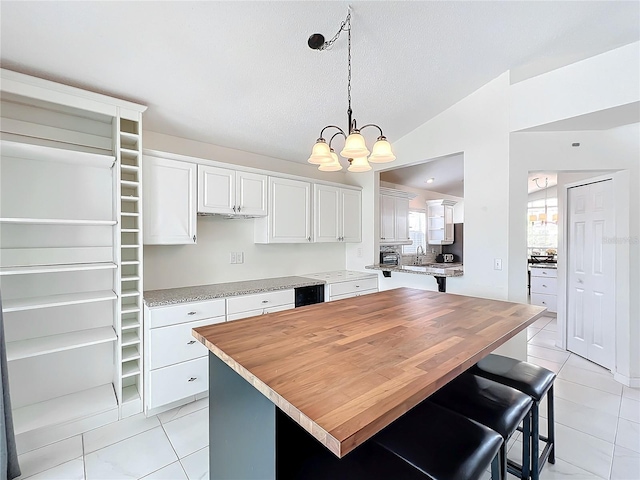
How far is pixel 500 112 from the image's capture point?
9.57 ft

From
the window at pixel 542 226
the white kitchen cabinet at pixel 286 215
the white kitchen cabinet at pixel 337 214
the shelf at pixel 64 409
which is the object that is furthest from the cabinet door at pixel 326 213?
the window at pixel 542 226

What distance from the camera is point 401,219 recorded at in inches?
189

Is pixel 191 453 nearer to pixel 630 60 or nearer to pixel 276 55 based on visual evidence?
pixel 276 55

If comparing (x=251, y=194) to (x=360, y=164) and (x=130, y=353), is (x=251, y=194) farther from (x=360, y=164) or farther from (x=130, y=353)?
(x=130, y=353)

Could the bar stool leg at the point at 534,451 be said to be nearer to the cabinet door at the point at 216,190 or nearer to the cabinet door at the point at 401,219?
the cabinet door at the point at 216,190

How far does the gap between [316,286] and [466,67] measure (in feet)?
8.58

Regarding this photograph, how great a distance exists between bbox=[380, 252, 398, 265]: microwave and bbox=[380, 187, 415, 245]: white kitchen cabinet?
17cm

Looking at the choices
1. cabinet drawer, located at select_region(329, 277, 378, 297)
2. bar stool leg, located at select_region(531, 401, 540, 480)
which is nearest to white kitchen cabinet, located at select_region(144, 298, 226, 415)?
cabinet drawer, located at select_region(329, 277, 378, 297)

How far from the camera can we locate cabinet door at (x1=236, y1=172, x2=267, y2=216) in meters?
3.01

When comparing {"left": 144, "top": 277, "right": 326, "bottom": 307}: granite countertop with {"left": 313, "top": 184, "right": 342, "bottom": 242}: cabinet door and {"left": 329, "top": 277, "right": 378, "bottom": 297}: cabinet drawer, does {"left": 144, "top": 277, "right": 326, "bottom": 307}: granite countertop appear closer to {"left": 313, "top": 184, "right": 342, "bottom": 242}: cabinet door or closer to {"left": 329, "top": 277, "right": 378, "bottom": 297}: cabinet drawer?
{"left": 329, "top": 277, "right": 378, "bottom": 297}: cabinet drawer

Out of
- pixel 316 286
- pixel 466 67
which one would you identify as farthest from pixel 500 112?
pixel 316 286

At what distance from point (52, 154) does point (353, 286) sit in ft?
10.2

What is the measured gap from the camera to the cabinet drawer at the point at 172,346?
2287 mm

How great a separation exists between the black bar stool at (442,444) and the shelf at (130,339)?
1.96 m
